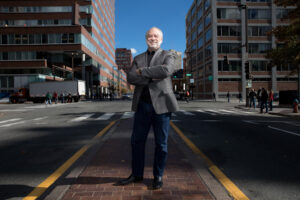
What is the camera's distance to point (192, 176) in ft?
11.2

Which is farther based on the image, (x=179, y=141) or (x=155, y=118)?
(x=179, y=141)

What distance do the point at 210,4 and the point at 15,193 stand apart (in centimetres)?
5080

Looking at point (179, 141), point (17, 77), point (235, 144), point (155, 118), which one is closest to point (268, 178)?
point (155, 118)

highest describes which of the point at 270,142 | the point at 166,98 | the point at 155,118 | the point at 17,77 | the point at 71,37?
the point at 71,37

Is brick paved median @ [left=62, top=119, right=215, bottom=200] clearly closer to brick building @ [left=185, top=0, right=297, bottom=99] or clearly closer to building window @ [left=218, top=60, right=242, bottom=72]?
brick building @ [left=185, top=0, right=297, bottom=99]

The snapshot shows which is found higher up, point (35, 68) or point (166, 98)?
point (35, 68)

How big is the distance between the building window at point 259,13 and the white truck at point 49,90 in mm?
34895

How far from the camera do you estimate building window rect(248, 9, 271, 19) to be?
46688 mm

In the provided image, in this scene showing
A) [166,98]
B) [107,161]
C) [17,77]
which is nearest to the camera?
[166,98]

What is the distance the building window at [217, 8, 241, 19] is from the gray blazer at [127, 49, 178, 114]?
47994 mm

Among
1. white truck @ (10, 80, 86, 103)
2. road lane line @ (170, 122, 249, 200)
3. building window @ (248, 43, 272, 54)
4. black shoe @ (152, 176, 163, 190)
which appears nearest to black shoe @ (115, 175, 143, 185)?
black shoe @ (152, 176, 163, 190)

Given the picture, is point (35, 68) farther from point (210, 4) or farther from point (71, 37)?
point (210, 4)

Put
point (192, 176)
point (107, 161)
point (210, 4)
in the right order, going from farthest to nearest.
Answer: point (210, 4) → point (107, 161) → point (192, 176)

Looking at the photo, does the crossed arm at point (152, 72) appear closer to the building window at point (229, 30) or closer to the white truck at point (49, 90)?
the white truck at point (49, 90)
